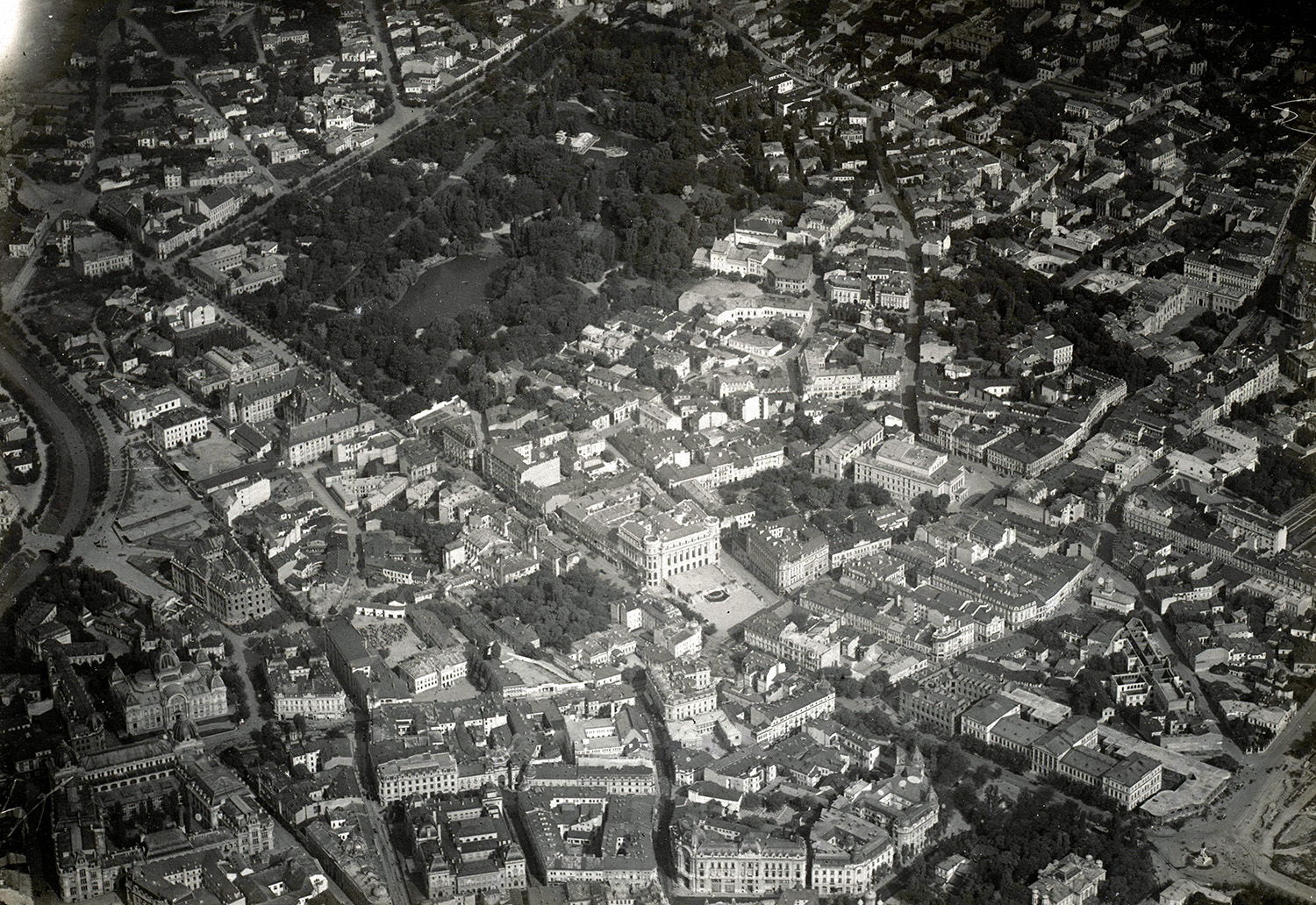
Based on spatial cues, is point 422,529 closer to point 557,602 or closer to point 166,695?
point 557,602

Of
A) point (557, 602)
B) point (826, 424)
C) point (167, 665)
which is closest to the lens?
point (167, 665)

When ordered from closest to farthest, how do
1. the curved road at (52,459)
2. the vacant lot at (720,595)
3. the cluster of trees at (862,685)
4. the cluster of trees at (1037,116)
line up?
the cluster of trees at (862,685) < the vacant lot at (720,595) < the curved road at (52,459) < the cluster of trees at (1037,116)

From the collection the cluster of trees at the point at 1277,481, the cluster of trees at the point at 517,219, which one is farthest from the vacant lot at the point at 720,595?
the cluster of trees at the point at 1277,481

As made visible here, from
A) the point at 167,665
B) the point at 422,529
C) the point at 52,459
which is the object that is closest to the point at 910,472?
the point at 422,529

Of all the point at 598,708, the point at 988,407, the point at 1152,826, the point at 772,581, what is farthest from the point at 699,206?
the point at 1152,826

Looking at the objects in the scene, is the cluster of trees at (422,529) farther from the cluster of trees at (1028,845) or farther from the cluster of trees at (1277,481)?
the cluster of trees at (1277,481)
